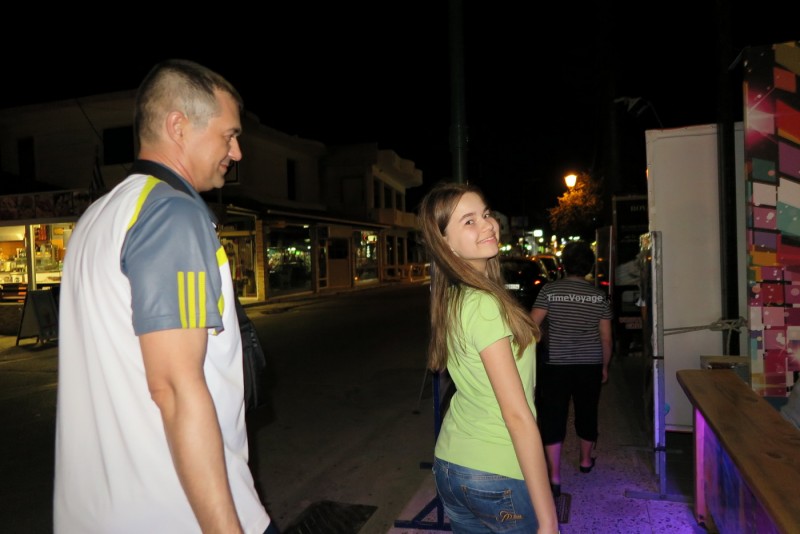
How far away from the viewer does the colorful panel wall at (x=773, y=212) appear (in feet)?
11.8

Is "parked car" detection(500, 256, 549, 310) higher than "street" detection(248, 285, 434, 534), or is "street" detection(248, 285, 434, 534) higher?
"parked car" detection(500, 256, 549, 310)

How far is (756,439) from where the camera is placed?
8.04 ft

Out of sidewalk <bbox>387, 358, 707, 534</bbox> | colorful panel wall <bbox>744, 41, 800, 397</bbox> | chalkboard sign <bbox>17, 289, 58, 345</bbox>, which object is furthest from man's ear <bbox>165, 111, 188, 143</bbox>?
chalkboard sign <bbox>17, 289, 58, 345</bbox>

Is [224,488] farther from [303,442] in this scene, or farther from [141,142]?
[303,442]

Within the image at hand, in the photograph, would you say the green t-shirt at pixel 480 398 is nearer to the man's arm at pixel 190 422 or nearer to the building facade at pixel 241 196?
the man's arm at pixel 190 422

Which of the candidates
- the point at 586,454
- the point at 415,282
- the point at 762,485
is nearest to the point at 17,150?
the point at 415,282

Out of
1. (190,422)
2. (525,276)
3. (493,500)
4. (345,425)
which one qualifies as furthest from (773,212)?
(525,276)

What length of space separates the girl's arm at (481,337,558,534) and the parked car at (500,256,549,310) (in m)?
10.7

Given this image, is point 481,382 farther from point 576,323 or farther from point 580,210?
point 580,210

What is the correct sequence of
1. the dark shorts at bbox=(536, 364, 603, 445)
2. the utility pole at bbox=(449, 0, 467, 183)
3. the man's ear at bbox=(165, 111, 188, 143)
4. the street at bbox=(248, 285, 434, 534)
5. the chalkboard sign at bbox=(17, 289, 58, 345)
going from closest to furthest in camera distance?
the man's ear at bbox=(165, 111, 188, 143)
the utility pole at bbox=(449, 0, 467, 183)
the dark shorts at bbox=(536, 364, 603, 445)
the street at bbox=(248, 285, 434, 534)
the chalkboard sign at bbox=(17, 289, 58, 345)

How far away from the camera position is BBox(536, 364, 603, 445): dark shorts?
4309 mm

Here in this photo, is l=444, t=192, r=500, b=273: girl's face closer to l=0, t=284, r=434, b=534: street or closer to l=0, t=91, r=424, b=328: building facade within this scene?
l=0, t=284, r=434, b=534: street

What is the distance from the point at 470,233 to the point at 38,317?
12819mm

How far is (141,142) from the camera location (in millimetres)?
1457
